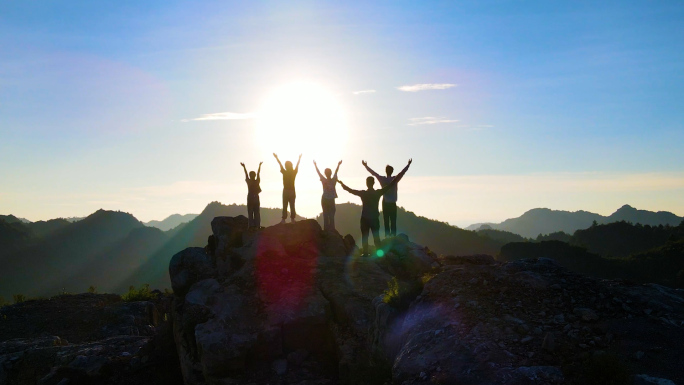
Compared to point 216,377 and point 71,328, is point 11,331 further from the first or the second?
point 216,377

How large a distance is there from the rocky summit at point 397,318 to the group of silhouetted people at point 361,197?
0.86 m

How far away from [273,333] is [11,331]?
41.6ft

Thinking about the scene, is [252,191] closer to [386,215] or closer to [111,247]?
[386,215]

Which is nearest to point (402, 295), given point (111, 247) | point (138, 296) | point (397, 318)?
point (397, 318)

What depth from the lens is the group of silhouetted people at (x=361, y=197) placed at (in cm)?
1505

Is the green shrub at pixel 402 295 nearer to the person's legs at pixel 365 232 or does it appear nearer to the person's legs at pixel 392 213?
the person's legs at pixel 365 232

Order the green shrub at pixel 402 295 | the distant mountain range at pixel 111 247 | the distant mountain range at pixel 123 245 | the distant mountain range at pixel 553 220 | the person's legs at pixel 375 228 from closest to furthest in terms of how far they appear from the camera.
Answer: the green shrub at pixel 402 295 → the person's legs at pixel 375 228 → the distant mountain range at pixel 123 245 → the distant mountain range at pixel 111 247 → the distant mountain range at pixel 553 220

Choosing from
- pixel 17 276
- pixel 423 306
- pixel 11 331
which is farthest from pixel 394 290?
pixel 17 276

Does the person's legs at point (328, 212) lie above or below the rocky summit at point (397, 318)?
above

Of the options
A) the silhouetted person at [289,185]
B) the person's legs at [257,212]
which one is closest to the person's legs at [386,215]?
the silhouetted person at [289,185]

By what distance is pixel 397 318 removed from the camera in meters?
9.27

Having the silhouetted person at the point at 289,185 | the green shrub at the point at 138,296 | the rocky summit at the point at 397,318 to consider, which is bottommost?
the green shrub at the point at 138,296

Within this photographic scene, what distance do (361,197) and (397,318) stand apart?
6.25 metres

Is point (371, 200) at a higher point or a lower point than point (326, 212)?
higher
